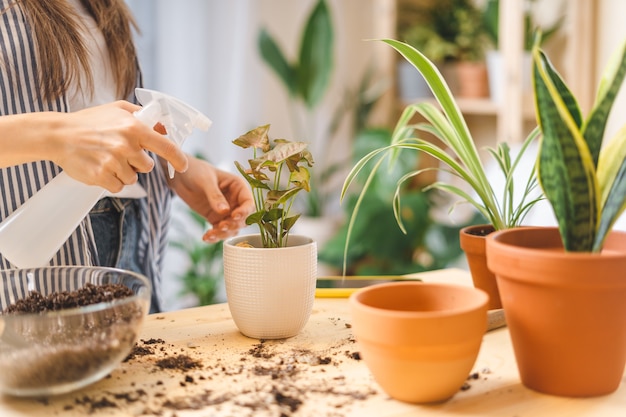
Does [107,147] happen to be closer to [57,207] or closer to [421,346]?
[57,207]

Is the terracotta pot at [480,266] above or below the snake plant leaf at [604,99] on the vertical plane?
below

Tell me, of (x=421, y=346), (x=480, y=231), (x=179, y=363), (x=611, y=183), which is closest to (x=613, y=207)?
(x=611, y=183)

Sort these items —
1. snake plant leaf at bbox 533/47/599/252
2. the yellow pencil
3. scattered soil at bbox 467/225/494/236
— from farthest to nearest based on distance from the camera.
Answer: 1. the yellow pencil
2. scattered soil at bbox 467/225/494/236
3. snake plant leaf at bbox 533/47/599/252

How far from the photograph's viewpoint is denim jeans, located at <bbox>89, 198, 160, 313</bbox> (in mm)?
1312

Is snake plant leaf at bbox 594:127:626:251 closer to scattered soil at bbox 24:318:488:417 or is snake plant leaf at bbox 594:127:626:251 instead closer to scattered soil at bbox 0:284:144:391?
scattered soil at bbox 24:318:488:417

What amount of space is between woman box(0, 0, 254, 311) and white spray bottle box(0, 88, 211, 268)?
3 cm

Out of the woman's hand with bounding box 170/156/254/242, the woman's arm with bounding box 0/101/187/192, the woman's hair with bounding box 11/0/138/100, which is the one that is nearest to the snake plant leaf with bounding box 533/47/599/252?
the woman's arm with bounding box 0/101/187/192

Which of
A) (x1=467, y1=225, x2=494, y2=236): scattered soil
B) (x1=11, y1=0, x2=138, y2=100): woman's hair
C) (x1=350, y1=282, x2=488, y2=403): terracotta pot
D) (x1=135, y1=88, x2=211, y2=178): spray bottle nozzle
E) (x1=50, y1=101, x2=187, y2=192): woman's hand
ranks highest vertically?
(x1=11, y1=0, x2=138, y2=100): woman's hair

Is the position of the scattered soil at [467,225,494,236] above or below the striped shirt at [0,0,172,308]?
below

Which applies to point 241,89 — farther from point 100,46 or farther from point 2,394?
point 2,394

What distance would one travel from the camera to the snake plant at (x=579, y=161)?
739mm

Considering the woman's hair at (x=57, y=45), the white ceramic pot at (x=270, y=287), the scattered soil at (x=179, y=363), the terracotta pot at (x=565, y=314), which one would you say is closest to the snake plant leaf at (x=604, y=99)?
the terracotta pot at (x=565, y=314)

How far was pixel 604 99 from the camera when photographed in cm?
75

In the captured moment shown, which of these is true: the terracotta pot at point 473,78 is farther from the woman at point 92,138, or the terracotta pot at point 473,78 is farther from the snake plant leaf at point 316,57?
the woman at point 92,138
